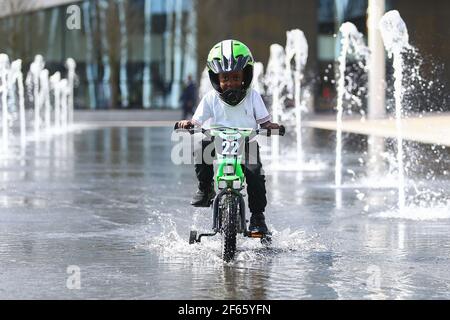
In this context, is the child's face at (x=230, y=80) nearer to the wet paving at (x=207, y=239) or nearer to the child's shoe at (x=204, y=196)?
the child's shoe at (x=204, y=196)

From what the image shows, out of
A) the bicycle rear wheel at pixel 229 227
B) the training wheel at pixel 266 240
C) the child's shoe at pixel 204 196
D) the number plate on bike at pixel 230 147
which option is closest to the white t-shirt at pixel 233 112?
the number plate on bike at pixel 230 147

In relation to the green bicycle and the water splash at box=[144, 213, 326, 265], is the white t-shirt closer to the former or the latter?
the green bicycle

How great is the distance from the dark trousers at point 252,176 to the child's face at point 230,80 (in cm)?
44

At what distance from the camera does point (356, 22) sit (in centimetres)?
6303

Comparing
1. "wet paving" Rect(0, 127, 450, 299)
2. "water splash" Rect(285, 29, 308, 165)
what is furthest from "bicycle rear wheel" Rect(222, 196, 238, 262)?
"water splash" Rect(285, 29, 308, 165)

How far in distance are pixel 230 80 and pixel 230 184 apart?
30.3 inches

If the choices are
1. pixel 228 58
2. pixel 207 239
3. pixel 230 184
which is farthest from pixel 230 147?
pixel 207 239

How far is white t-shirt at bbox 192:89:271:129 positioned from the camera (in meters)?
9.80

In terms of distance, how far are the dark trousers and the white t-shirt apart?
0.17 metres

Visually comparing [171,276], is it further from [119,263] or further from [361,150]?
[361,150]

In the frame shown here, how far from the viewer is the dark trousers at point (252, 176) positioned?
980 centimetres
